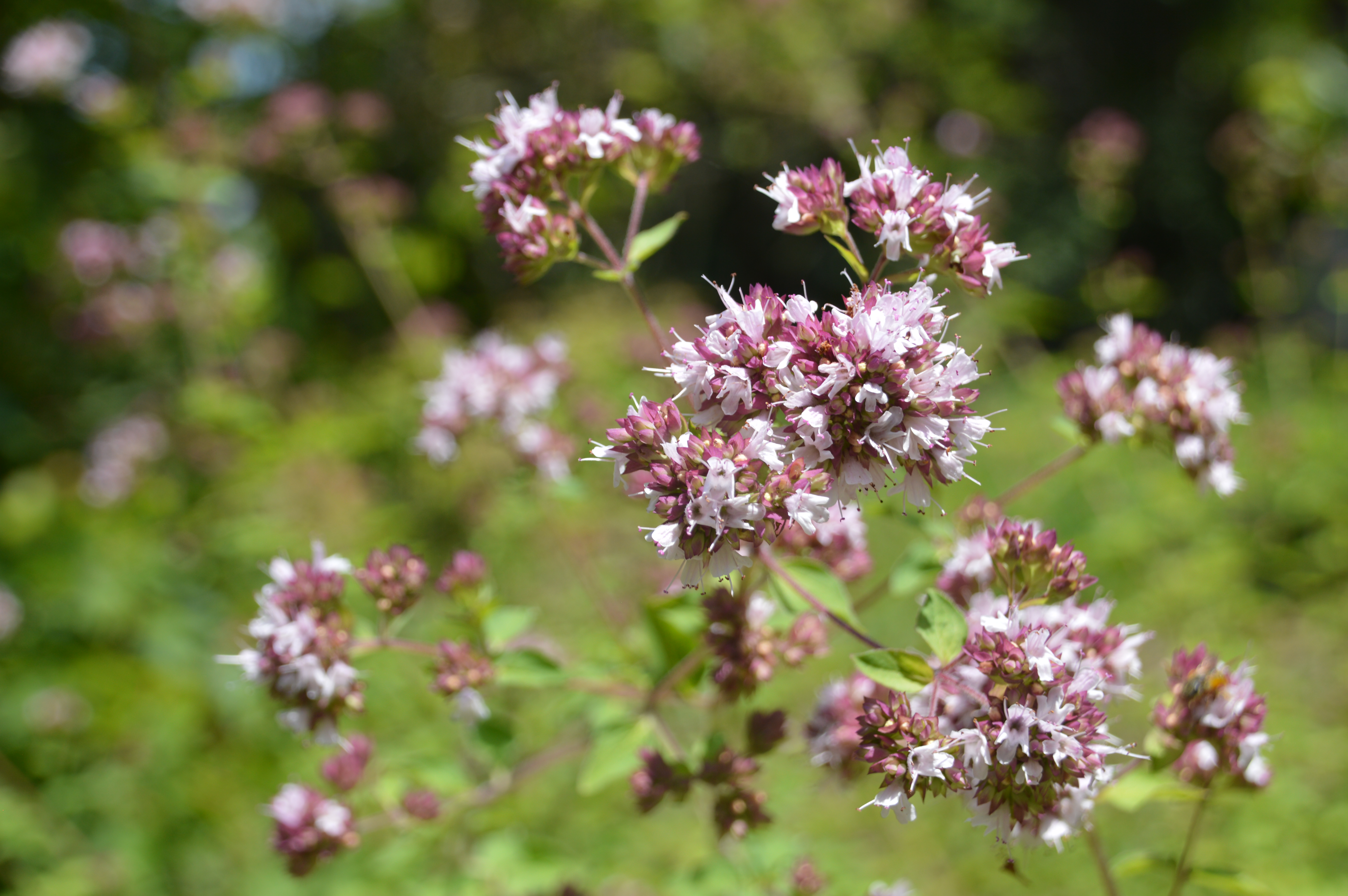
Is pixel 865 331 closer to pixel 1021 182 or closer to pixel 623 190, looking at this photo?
pixel 623 190

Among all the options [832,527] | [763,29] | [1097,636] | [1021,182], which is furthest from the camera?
[1021,182]

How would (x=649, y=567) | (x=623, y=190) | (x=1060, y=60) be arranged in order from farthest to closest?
(x=1060, y=60) → (x=623, y=190) → (x=649, y=567)

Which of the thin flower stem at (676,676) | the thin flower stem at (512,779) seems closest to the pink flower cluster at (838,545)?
the thin flower stem at (676,676)

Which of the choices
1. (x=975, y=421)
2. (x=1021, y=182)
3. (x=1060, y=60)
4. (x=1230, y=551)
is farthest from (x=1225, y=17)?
(x=975, y=421)

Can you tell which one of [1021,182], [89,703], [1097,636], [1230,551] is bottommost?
[89,703]

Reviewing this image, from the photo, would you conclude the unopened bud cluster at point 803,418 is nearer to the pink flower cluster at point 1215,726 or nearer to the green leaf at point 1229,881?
the pink flower cluster at point 1215,726

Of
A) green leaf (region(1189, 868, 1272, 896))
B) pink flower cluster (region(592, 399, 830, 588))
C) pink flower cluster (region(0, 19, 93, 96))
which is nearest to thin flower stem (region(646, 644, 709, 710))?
pink flower cluster (region(592, 399, 830, 588))

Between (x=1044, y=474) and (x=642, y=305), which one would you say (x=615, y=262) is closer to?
(x=642, y=305)
